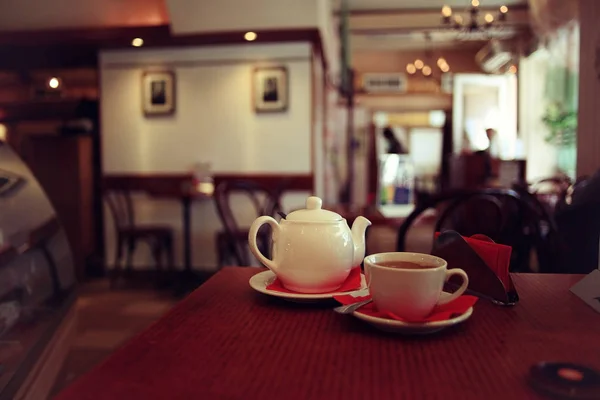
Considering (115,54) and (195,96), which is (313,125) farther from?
(115,54)

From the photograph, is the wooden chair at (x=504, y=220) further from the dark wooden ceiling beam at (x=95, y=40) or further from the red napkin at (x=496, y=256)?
the dark wooden ceiling beam at (x=95, y=40)

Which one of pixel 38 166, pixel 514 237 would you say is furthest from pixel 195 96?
pixel 514 237

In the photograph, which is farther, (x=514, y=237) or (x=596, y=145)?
(x=596, y=145)

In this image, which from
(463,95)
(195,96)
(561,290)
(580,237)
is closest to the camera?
(561,290)

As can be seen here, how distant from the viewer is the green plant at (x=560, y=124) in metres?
6.32

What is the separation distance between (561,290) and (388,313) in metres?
0.46

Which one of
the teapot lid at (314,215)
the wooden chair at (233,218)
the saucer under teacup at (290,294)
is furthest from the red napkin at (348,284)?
the wooden chair at (233,218)

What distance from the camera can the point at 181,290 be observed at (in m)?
4.86

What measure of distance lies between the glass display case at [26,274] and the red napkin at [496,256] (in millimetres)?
1027

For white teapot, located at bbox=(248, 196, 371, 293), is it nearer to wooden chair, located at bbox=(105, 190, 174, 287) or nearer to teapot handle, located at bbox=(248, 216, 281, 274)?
teapot handle, located at bbox=(248, 216, 281, 274)

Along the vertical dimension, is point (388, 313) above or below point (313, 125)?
below

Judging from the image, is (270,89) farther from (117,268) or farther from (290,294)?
(290,294)

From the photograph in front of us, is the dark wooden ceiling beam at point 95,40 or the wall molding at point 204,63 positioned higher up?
the dark wooden ceiling beam at point 95,40

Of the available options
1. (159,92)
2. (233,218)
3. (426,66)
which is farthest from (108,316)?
(426,66)
